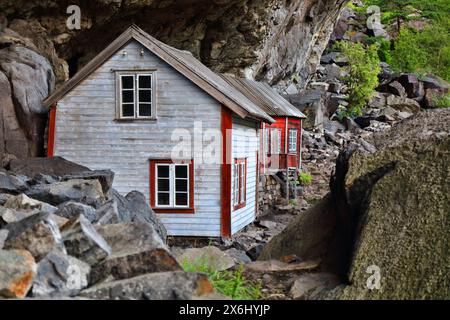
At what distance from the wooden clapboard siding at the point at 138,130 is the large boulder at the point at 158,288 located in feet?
37.3

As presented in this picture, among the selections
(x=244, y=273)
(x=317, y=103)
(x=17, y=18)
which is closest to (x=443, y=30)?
(x=317, y=103)

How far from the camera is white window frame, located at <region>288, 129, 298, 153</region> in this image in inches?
1155

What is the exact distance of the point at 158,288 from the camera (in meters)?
4.20

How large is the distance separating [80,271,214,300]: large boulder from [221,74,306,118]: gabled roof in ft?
62.1

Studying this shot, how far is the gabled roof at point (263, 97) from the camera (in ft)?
78.7


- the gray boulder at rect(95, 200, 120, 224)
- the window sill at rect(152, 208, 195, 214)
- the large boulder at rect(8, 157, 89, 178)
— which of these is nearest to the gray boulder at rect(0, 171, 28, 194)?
the large boulder at rect(8, 157, 89, 178)

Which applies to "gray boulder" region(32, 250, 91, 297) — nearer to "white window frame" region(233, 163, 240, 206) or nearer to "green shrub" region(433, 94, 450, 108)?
"white window frame" region(233, 163, 240, 206)

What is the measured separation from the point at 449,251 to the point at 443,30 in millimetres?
56173

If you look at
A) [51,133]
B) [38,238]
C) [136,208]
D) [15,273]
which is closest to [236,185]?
[136,208]

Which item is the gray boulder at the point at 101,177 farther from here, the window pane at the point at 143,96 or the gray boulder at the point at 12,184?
the window pane at the point at 143,96

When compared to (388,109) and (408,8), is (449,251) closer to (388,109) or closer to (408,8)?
(388,109)

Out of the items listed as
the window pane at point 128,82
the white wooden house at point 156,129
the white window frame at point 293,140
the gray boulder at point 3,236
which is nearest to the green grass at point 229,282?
the gray boulder at point 3,236

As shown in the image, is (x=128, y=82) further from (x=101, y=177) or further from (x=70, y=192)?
(x=70, y=192)

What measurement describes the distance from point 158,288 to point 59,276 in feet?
2.58
